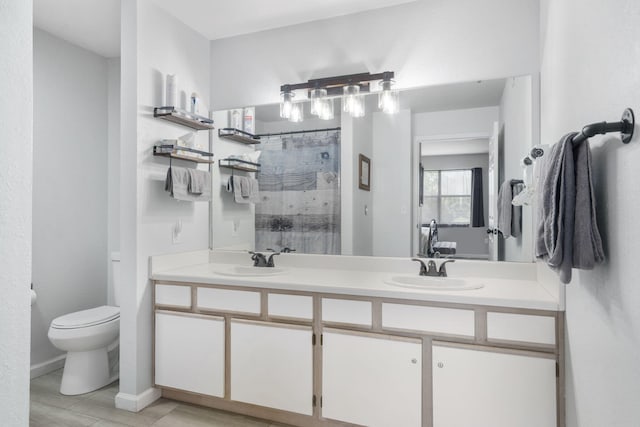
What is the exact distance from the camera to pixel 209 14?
2693mm

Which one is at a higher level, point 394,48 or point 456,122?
point 394,48

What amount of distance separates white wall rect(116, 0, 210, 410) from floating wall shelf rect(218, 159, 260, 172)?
0.47 meters

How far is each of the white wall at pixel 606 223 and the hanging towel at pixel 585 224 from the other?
37 mm

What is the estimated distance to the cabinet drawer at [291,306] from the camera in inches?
83.9

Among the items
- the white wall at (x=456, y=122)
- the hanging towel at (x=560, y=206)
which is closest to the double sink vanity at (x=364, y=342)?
the hanging towel at (x=560, y=206)

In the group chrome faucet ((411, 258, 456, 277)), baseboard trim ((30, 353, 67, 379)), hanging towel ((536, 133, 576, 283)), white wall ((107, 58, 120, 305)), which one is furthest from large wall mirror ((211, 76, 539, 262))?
baseboard trim ((30, 353, 67, 379))

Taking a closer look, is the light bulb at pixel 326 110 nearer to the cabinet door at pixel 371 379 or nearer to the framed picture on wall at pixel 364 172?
the framed picture on wall at pixel 364 172

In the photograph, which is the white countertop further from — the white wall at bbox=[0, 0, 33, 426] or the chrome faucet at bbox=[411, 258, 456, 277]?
the white wall at bbox=[0, 0, 33, 426]

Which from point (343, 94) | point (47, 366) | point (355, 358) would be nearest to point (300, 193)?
point (343, 94)

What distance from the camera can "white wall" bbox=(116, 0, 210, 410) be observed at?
246 centimetres

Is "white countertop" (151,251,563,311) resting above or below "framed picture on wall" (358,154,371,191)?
below

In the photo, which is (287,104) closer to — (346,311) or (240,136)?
(240,136)

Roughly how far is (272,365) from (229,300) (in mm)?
460

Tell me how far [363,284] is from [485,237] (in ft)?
2.84
